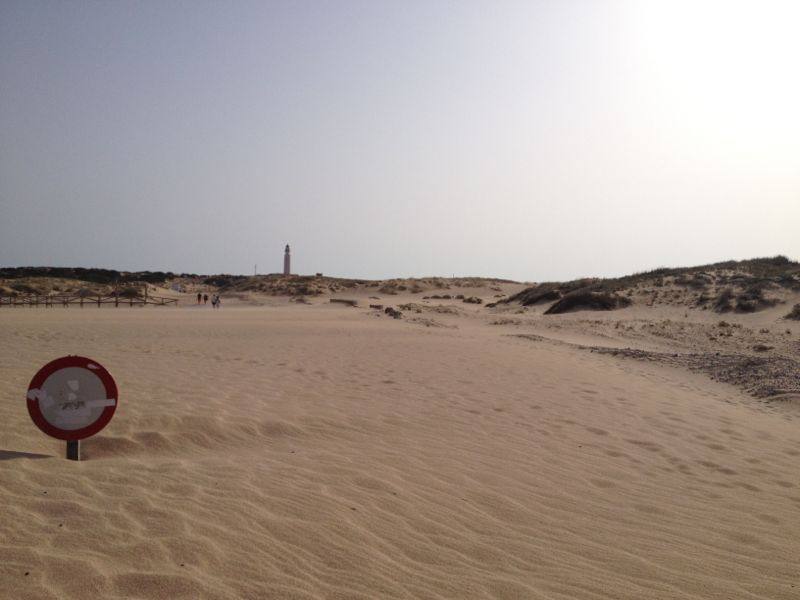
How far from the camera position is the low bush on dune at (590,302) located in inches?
1171

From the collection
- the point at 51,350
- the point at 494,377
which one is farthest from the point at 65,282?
the point at 494,377

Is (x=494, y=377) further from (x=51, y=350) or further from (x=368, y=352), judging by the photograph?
(x=51, y=350)

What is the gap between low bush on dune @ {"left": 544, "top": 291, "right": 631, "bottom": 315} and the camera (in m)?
29.7

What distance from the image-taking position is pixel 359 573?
3.44m

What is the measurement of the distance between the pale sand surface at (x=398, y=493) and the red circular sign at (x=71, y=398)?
1.25 ft

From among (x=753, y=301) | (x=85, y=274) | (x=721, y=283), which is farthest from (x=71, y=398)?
(x=85, y=274)

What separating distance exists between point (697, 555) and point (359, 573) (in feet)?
8.31

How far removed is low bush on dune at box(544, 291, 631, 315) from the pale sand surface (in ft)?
64.0

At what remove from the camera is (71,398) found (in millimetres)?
4930

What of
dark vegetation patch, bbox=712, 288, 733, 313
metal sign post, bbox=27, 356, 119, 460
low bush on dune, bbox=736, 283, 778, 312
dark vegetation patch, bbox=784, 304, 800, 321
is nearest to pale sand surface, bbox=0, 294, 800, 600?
metal sign post, bbox=27, 356, 119, 460

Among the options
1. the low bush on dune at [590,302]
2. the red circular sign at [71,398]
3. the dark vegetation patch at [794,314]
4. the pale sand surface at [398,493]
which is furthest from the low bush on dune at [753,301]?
the red circular sign at [71,398]

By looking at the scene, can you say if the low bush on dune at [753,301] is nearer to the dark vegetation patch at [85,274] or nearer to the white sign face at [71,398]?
the white sign face at [71,398]

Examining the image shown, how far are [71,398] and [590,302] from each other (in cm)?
2886

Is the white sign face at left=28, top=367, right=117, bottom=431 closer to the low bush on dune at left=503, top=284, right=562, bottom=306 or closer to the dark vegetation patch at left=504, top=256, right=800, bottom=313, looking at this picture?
the dark vegetation patch at left=504, top=256, right=800, bottom=313
